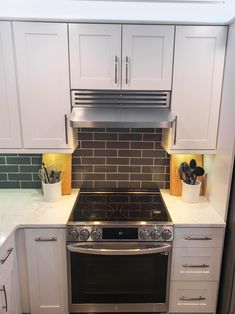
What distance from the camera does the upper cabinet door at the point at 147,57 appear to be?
175cm

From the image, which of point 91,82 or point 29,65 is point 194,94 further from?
point 29,65

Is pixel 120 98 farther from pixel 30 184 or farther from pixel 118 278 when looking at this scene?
pixel 118 278

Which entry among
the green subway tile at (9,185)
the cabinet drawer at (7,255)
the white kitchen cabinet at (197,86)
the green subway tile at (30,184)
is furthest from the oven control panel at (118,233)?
the green subway tile at (9,185)

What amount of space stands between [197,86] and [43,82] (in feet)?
3.63

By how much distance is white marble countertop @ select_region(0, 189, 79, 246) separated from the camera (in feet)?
5.82

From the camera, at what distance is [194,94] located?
187 cm

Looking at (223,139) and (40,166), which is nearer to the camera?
(223,139)

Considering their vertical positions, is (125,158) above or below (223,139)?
below

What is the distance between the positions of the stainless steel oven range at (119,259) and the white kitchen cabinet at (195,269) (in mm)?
73

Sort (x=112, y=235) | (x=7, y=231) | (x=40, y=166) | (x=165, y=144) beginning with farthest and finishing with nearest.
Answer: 1. (x=40, y=166)
2. (x=165, y=144)
3. (x=112, y=235)
4. (x=7, y=231)

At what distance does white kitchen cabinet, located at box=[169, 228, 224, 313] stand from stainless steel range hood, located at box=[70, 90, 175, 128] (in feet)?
2.77

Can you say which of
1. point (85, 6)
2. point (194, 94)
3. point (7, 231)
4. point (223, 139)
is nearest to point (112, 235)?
point (7, 231)

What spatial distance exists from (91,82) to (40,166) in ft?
3.05

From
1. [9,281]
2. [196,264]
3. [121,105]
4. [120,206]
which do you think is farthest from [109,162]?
[9,281]
